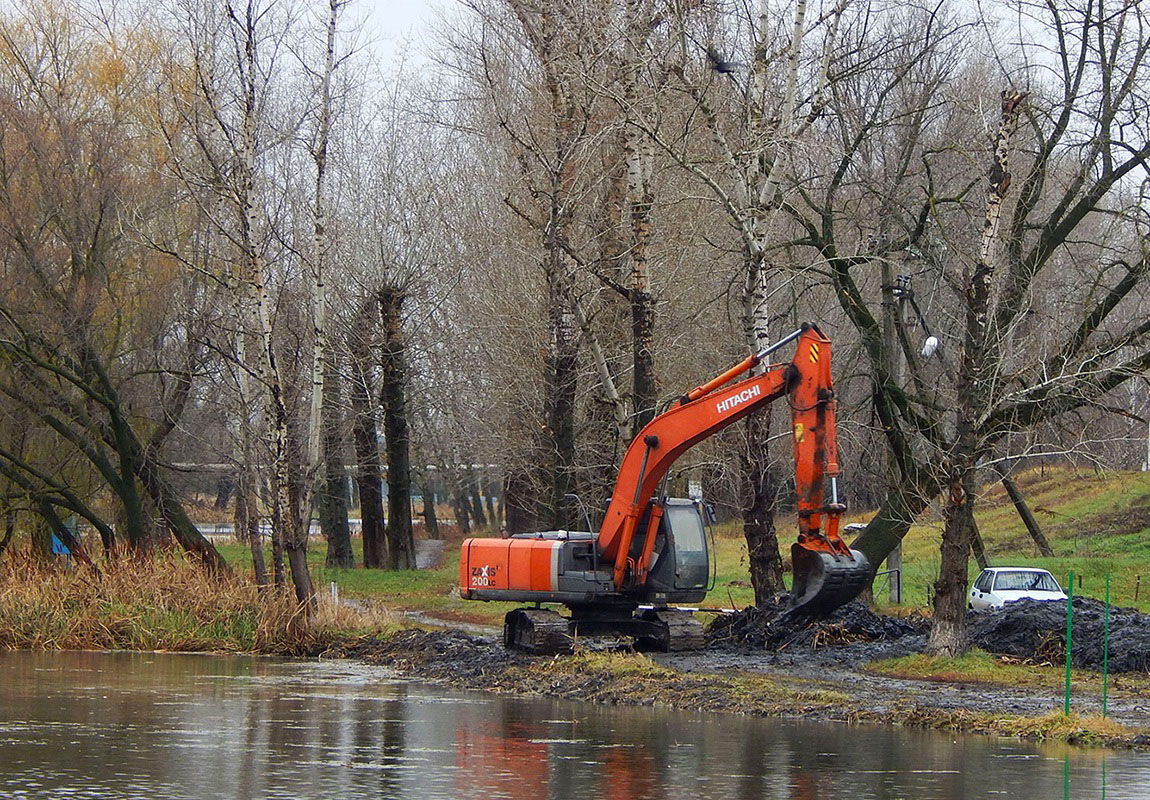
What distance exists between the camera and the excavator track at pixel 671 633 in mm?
24297

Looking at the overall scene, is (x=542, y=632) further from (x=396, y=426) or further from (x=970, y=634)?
(x=396, y=426)

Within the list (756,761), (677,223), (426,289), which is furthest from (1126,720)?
(426,289)

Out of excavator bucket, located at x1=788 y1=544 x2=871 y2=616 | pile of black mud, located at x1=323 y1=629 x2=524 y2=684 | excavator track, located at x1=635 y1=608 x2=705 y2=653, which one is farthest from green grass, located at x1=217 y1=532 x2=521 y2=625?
excavator bucket, located at x1=788 y1=544 x2=871 y2=616

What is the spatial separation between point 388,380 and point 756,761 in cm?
3461

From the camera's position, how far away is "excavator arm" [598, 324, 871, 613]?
18266mm

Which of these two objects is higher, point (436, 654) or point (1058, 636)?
point (1058, 636)

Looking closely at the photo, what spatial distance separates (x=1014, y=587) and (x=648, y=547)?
1361 centimetres

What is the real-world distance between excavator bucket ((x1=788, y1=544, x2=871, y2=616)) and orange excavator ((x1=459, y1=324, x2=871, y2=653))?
1297 millimetres

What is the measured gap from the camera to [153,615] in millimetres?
26422

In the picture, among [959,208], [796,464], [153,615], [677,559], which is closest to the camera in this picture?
[796,464]

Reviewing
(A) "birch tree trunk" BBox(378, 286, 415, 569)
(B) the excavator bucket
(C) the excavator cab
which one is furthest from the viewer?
(A) "birch tree trunk" BBox(378, 286, 415, 569)

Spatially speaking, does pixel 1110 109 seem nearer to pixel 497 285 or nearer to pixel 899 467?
pixel 899 467

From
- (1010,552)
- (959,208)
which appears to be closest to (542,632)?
(959,208)

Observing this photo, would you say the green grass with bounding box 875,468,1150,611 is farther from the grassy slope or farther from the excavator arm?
the excavator arm
